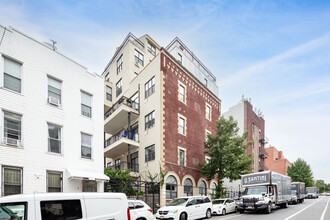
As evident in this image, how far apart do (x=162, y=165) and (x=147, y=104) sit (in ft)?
21.8

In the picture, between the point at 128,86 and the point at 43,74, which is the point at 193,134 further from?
the point at 43,74

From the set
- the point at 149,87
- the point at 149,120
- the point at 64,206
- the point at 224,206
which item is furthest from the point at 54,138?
the point at 224,206

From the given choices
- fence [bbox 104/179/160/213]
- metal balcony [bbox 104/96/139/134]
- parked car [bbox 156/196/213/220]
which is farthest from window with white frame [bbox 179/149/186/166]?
parked car [bbox 156/196/213/220]

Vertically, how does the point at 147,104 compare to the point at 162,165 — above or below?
above

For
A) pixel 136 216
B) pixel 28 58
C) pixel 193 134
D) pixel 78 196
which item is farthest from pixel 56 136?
pixel 193 134

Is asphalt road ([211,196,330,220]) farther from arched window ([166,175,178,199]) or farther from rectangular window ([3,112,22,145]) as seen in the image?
rectangular window ([3,112,22,145])

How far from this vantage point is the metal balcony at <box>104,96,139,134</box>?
25.6m

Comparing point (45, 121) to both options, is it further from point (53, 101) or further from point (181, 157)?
point (181, 157)

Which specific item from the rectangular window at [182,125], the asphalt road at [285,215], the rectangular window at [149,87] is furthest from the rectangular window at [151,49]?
the asphalt road at [285,215]

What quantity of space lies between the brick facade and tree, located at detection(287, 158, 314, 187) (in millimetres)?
44895

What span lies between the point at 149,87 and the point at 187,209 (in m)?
13.8

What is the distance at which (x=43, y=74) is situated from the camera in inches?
581

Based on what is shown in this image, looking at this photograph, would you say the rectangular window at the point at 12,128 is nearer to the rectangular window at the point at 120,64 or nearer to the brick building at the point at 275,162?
the rectangular window at the point at 120,64

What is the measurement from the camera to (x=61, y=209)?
594cm
